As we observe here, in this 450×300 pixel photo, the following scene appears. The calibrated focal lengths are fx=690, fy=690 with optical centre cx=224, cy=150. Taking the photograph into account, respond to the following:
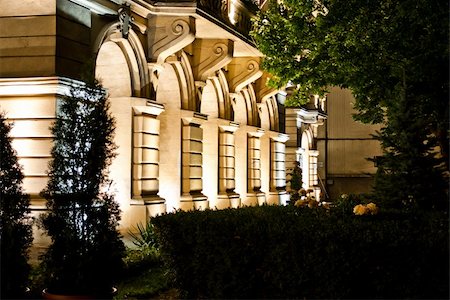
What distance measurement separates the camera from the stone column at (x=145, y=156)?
17234 millimetres

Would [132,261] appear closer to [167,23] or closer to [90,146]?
[90,146]

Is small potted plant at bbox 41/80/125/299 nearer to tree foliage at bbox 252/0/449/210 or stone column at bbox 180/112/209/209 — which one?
tree foliage at bbox 252/0/449/210

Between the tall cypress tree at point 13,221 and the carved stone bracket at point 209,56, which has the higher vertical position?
the carved stone bracket at point 209,56

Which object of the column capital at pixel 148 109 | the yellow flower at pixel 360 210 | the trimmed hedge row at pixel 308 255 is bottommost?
the trimmed hedge row at pixel 308 255

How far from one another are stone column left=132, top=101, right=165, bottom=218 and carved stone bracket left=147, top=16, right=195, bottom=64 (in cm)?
141

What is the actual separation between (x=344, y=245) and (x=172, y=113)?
1188 cm

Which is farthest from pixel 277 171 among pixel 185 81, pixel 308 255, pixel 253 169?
pixel 308 255

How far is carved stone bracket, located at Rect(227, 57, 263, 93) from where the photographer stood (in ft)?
78.6

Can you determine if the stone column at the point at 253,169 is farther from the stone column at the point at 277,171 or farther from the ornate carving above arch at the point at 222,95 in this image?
the ornate carving above arch at the point at 222,95

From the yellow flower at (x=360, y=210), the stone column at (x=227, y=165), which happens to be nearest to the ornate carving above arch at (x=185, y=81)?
the stone column at (x=227, y=165)

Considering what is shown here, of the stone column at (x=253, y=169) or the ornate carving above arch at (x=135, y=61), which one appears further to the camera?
the stone column at (x=253, y=169)

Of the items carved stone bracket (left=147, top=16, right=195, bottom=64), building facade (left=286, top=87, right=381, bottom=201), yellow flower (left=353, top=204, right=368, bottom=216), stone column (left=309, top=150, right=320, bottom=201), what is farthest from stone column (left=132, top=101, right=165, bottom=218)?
building facade (left=286, top=87, right=381, bottom=201)

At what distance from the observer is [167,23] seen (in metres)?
17.8

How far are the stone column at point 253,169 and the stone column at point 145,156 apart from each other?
8844 millimetres
